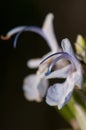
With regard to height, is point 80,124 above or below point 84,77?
Answer: below

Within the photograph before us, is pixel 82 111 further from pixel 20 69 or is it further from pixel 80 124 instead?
pixel 20 69

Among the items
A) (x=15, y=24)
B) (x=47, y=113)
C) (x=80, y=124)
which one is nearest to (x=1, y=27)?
(x=15, y=24)

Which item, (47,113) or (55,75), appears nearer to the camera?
(55,75)

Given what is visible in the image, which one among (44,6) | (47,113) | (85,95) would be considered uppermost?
(44,6)

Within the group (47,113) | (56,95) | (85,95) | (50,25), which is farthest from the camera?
(47,113)

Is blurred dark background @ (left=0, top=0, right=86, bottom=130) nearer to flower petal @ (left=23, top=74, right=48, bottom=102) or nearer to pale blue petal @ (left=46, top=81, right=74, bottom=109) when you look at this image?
flower petal @ (left=23, top=74, right=48, bottom=102)

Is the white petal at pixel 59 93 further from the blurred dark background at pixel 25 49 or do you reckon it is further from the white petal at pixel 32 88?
the blurred dark background at pixel 25 49

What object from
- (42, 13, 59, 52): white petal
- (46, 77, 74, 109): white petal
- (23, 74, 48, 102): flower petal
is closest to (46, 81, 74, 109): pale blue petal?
(46, 77, 74, 109): white petal

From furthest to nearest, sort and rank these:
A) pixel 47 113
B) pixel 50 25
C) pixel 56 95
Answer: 1. pixel 47 113
2. pixel 50 25
3. pixel 56 95

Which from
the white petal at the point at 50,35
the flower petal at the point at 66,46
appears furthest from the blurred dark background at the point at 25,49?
the flower petal at the point at 66,46
